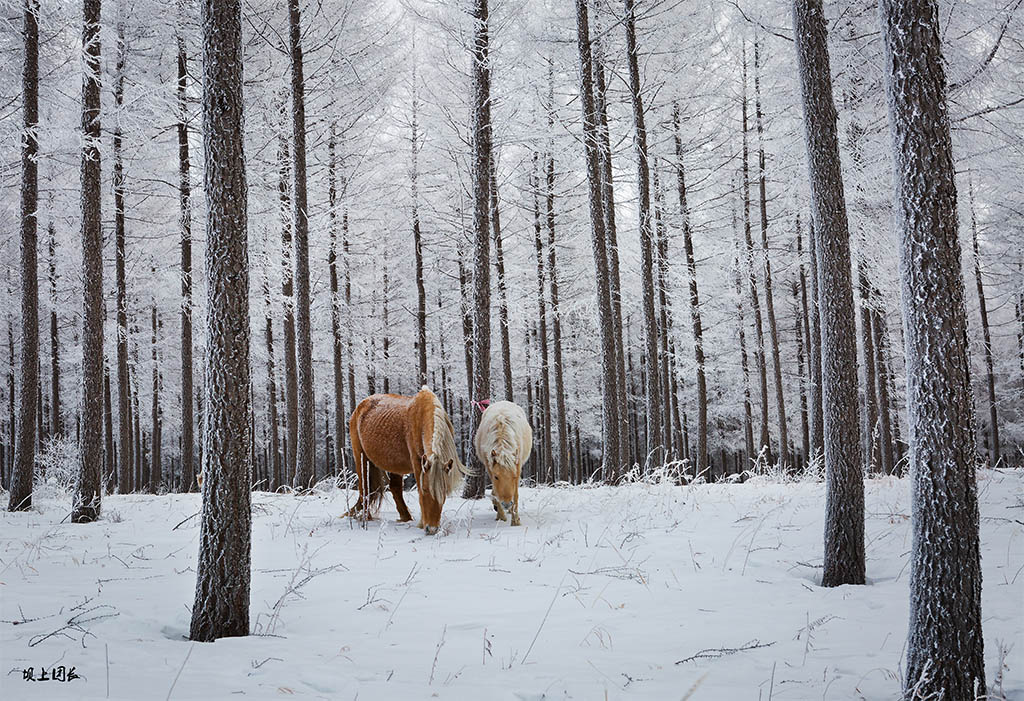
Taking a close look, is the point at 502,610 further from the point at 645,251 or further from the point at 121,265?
the point at 121,265

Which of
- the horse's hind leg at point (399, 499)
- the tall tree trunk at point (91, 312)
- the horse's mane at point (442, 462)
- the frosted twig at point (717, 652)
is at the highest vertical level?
the tall tree trunk at point (91, 312)

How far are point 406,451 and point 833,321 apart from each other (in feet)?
13.5

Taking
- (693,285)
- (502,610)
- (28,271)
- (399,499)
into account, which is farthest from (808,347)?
(28,271)

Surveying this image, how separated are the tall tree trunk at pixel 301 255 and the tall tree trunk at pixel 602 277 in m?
4.60

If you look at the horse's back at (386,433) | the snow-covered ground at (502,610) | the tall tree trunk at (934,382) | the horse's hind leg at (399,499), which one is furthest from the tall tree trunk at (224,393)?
the horse's hind leg at (399,499)

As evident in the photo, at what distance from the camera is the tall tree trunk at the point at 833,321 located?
4598 millimetres

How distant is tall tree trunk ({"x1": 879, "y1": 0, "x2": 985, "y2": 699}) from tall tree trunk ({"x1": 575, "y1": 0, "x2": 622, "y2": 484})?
24.9 ft

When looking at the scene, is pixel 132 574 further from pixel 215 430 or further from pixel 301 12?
pixel 301 12

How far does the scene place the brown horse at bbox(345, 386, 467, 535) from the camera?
Result: 21.0ft

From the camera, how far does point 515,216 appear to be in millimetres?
17266

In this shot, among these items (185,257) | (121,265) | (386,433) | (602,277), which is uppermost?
(185,257)

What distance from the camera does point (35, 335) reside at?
884 centimetres

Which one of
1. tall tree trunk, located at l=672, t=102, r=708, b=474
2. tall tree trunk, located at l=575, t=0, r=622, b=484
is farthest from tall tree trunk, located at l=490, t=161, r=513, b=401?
tall tree trunk, located at l=672, t=102, r=708, b=474

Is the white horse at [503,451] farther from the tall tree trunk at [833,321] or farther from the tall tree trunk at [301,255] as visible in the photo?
the tall tree trunk at [301,255]
